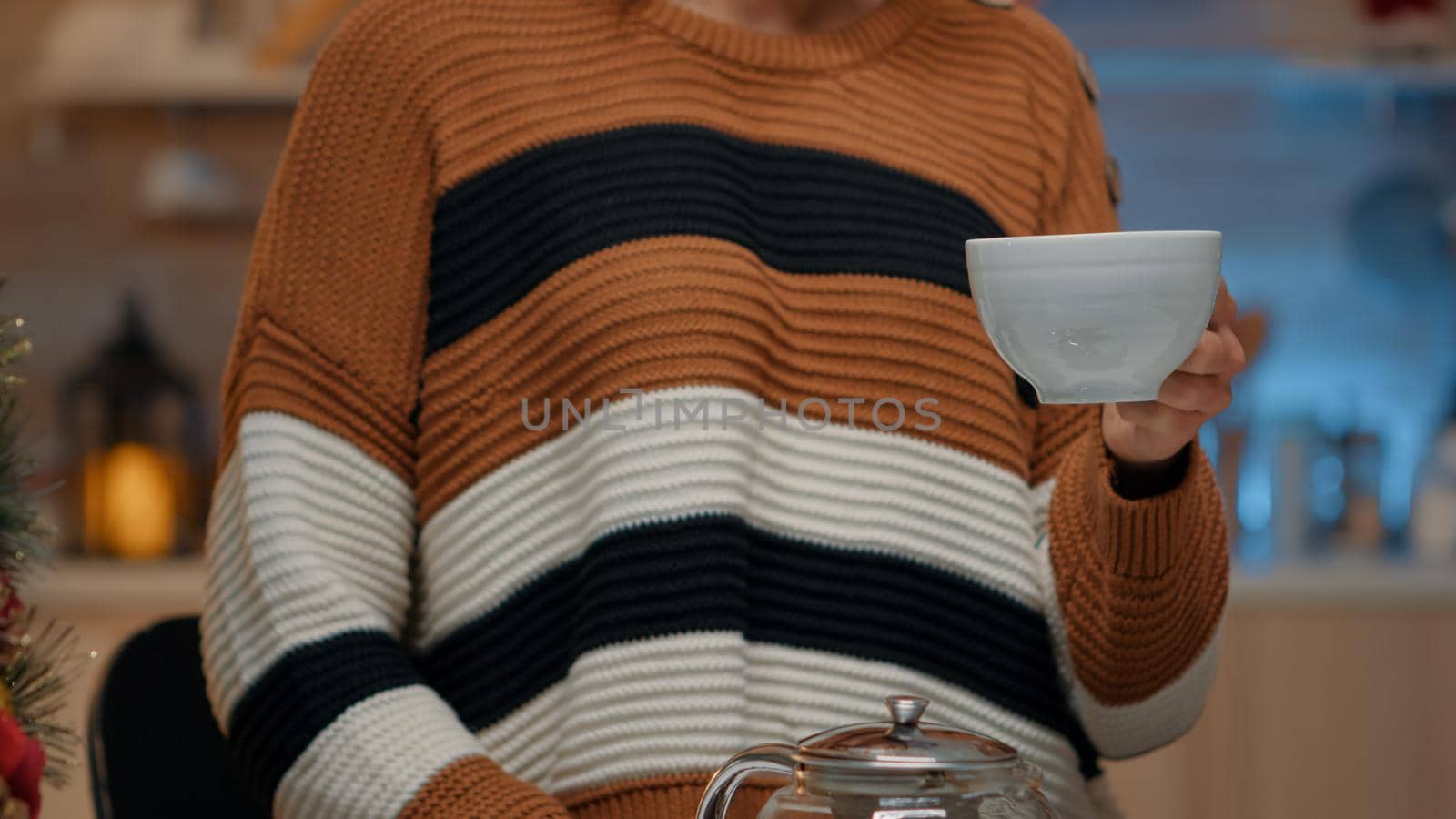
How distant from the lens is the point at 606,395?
0.86 meters

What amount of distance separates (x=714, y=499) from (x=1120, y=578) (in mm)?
219

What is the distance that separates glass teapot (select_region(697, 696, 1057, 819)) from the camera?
0.49 meters

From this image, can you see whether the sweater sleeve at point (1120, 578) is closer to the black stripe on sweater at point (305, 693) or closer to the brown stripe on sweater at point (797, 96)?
the brown stripe on sweater at point (797, 96)

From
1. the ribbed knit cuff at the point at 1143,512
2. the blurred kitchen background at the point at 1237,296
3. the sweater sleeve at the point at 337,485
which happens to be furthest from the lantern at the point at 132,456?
the ribbed knit cuff at the point at 1143,512

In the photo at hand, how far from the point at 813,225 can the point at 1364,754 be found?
1641 mm

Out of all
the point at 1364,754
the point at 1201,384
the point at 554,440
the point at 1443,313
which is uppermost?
the point at 1201,384

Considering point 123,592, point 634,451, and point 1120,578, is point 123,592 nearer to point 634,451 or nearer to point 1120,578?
point 634,451

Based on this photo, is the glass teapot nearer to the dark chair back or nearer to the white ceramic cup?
the white ceramic cup

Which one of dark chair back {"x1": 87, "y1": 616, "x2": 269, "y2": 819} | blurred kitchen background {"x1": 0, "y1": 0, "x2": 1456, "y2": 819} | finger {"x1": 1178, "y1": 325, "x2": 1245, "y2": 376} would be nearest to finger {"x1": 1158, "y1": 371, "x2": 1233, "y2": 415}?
finger {"x1": 1178, "y1": 325, "x2": 1245, "y2": 376}

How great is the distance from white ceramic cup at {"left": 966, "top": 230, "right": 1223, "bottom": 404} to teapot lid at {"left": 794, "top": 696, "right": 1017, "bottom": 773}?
136 mm

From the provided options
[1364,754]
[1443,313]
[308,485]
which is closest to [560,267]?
[308,485]

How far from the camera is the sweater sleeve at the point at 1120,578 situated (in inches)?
30.8

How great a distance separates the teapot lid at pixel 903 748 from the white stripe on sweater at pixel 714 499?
337 mm

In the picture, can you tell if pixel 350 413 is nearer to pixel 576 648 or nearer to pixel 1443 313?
pixel 576 648
